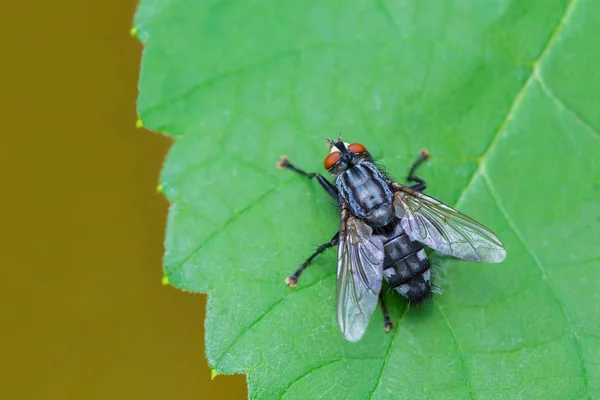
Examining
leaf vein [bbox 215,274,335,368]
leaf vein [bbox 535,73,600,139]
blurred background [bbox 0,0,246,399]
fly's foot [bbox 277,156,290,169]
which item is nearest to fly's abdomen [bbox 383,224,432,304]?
leaf vein [bbox 215,274,335,368]

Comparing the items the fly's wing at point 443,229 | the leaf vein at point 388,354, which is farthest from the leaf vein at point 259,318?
the fly's wing at point 443,229

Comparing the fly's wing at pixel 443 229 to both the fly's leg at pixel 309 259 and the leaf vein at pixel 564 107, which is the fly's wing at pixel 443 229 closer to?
the fly's leg at pixel 309 259

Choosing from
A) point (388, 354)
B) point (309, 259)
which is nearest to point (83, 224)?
point (309, 259)

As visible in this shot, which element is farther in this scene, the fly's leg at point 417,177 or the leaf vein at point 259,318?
the fly's leg at point 417,177

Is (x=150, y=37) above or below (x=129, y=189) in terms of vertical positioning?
above

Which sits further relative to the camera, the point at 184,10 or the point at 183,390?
the point at 183,390

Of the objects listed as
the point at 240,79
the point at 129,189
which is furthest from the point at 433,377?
the point at 129,189

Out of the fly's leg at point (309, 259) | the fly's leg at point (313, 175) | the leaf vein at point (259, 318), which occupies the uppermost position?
the fly's leg at point (313, 175)

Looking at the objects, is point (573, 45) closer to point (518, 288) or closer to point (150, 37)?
point (518, 288)
